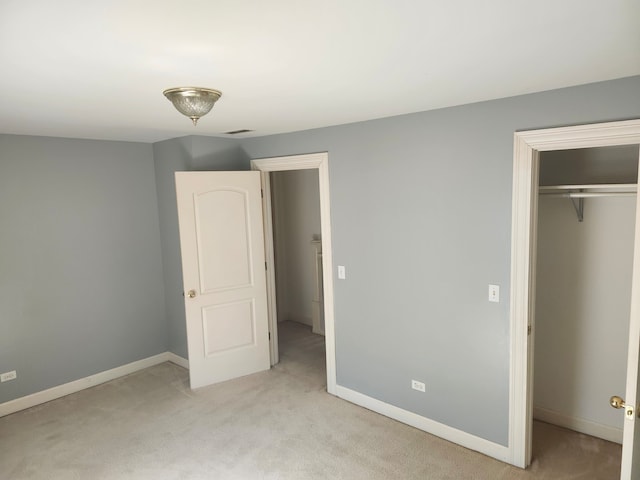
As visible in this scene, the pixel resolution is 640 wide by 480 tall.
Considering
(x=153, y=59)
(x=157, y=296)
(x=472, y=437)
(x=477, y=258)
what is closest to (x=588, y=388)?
(x=472, y=437)

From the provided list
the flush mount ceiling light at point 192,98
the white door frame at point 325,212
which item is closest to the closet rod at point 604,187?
the white door frame at point 325,212

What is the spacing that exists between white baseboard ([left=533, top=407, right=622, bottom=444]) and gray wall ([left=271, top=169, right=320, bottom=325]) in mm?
3004

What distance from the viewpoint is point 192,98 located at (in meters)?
2.05

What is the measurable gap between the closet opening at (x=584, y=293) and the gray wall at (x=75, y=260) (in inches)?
145

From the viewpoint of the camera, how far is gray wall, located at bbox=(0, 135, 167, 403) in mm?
3625

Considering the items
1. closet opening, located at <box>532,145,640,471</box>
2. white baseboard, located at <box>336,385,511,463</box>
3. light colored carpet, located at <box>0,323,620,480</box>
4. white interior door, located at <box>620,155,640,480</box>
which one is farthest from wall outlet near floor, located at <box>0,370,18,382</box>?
white interior door, located at <box>620,155,640,480</box>

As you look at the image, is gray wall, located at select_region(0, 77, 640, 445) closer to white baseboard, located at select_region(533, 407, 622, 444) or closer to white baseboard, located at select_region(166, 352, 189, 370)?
white baseboard, located at select_region(166, 352, 189, 370)

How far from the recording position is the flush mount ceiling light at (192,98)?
2023 mm

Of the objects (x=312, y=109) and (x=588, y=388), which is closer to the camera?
(x=312, y=109)

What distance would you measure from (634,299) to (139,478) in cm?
296

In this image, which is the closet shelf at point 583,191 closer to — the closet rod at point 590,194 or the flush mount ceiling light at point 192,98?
the closet rod at point 590,194

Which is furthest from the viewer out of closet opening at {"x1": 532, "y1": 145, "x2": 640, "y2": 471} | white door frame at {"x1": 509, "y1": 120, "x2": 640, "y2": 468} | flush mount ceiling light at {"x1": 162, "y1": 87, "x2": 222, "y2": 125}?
closet opening at {"x1": 532, "y1": 145, "x2": 640, "y2": 471}

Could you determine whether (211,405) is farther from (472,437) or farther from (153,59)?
(153,59)

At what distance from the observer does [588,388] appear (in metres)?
3.08
